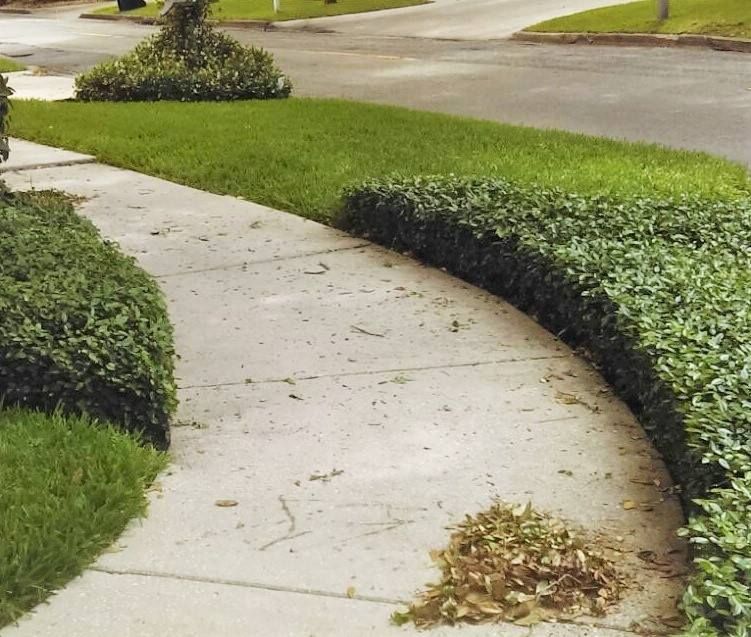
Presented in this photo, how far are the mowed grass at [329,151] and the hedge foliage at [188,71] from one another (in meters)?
0.71

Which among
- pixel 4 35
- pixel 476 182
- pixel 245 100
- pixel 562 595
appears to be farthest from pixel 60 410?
pixel 4 35

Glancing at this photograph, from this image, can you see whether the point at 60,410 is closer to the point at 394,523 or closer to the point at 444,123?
the point at 394,523

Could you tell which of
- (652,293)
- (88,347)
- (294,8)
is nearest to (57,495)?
(88,347)

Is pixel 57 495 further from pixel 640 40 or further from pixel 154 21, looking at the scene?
pixel 154 21

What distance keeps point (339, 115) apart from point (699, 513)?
7.71 meters

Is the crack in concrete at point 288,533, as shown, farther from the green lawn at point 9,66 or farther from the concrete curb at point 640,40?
the green lawn at point 9,66

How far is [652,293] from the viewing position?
14.4 feet

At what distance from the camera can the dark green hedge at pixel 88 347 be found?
3.73m

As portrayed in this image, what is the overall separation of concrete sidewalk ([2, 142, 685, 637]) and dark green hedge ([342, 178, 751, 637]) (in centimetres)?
16

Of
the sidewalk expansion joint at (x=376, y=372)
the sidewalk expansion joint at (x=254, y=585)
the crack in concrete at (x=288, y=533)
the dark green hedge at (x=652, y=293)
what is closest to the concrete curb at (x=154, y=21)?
the dark green hedge at (x=652, y=293)

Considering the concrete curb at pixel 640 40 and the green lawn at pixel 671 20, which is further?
the green lawn at pixel 671 20

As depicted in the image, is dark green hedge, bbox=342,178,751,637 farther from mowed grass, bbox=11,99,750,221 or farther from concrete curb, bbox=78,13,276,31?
concrete curb, bbox=78,13,276,31

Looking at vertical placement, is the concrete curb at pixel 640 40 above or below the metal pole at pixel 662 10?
below

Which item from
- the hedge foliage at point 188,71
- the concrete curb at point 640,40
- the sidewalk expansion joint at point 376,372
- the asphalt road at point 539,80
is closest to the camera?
the sidewalk expansion joint at point 376,372
